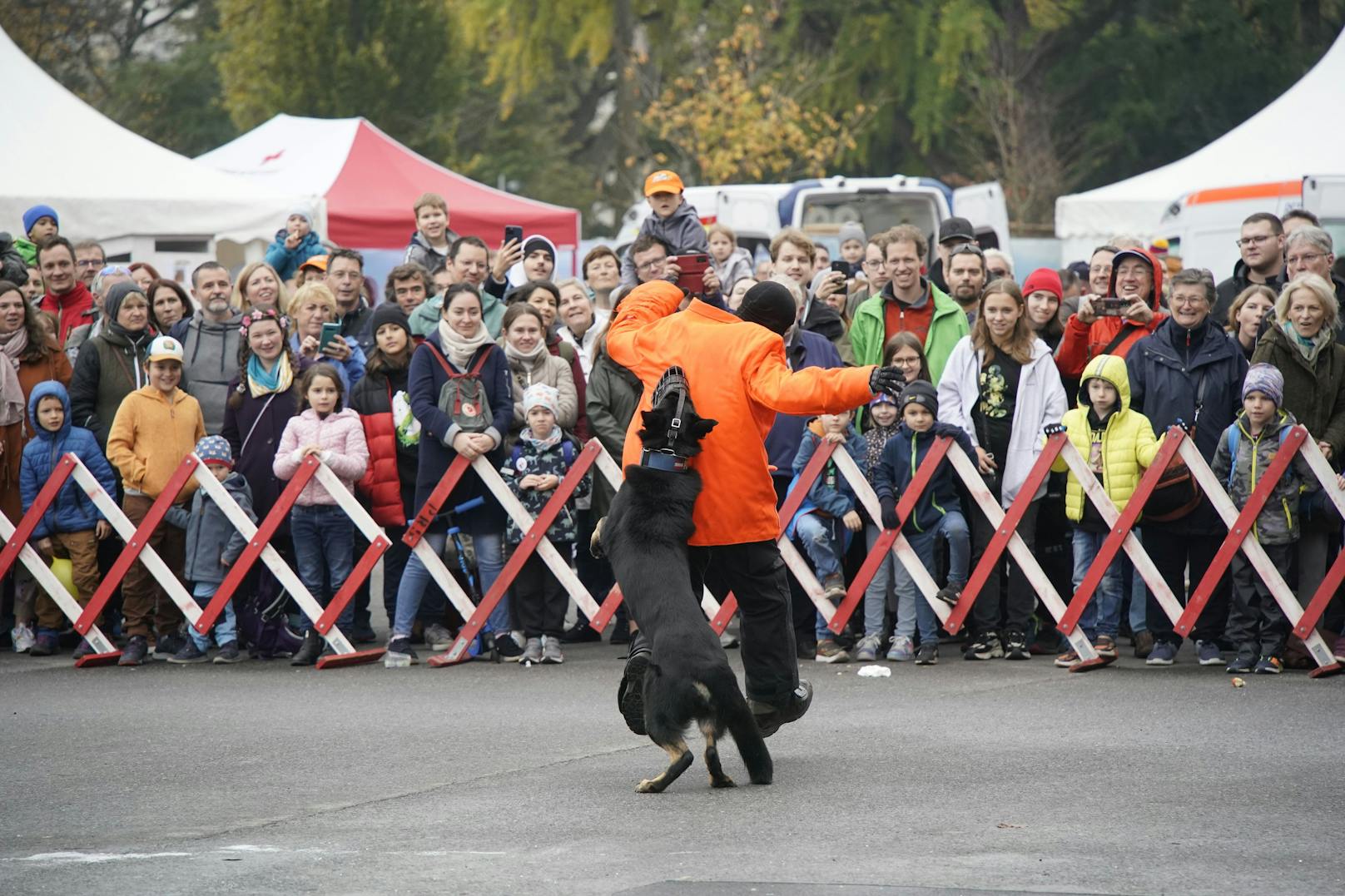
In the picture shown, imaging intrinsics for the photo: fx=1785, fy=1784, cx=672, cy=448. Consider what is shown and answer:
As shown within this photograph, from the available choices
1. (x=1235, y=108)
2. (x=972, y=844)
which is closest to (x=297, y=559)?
(x=972, y=844)

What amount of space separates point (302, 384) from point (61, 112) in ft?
28.5

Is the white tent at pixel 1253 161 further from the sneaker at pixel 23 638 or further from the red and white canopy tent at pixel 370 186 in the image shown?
the sneaker at pixel 23 638

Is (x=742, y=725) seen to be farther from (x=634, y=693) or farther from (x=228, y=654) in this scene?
(x=228, y=654)

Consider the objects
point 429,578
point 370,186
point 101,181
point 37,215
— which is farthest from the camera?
point 370,186

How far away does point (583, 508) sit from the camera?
10.5m

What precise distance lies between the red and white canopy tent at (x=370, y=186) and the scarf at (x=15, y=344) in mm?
7618

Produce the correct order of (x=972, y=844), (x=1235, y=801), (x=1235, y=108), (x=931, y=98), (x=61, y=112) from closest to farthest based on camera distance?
(x=972, y=844) → (x=1235, y=801) → (x=61, y=112) → (x=931, y=98) → (x=1235, y=108)

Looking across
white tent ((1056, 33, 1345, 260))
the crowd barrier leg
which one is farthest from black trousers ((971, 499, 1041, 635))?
white tent ((1056, 33, 1345, 260))

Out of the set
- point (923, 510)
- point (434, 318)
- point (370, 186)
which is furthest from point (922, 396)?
point (370, 186)

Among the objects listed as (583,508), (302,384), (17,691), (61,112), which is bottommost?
(17,691)

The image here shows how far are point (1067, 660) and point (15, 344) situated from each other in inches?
255

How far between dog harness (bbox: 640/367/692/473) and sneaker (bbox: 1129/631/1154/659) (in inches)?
160

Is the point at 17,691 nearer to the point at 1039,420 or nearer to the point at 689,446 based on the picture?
the point at 689,446

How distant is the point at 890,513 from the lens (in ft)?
32.1
